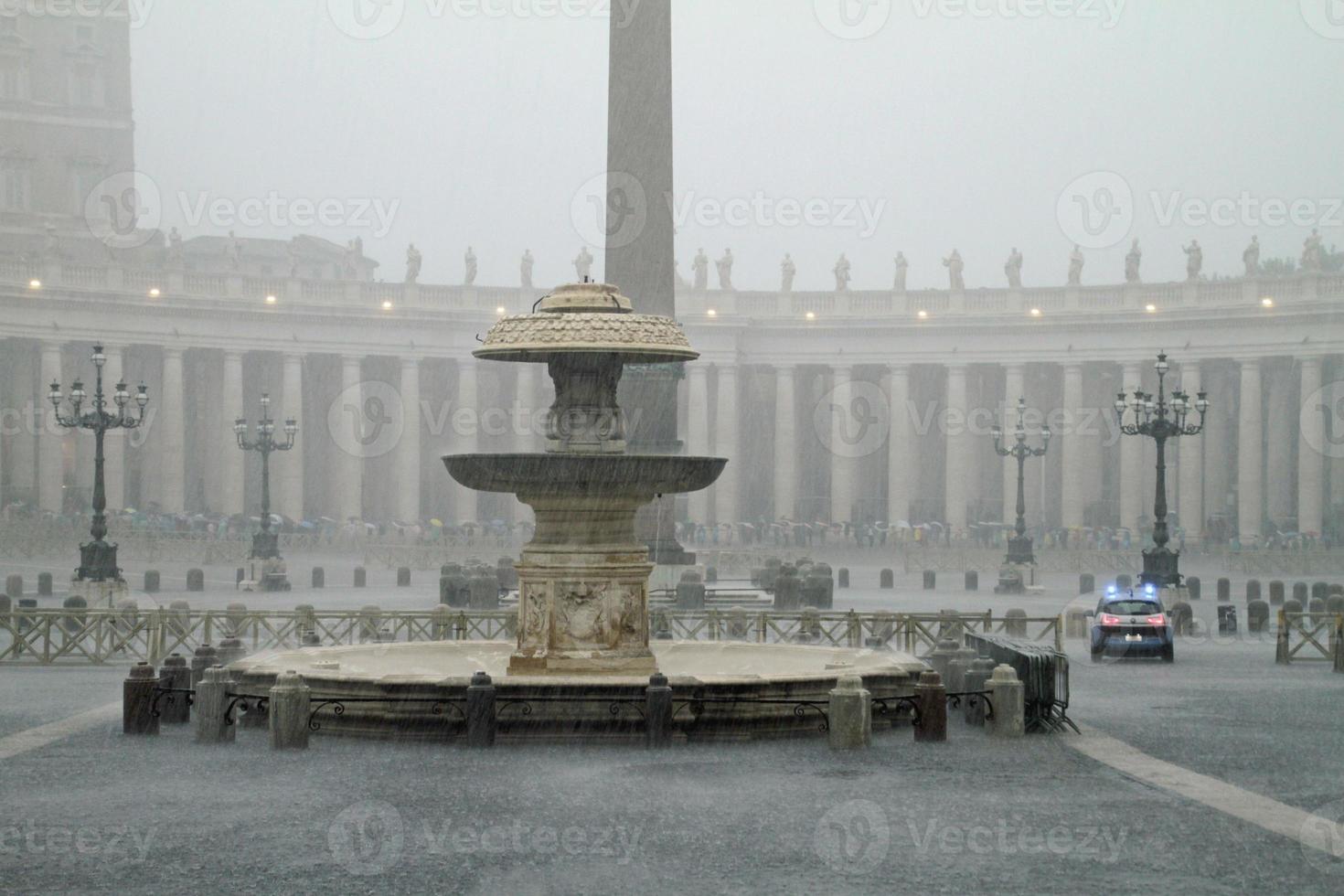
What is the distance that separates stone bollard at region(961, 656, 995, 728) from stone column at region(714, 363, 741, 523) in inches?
2428

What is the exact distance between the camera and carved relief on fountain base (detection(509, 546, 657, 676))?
67.8ft

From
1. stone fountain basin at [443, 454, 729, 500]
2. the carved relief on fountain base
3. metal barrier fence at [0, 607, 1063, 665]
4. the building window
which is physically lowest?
metal barrier fence at [0, 607, 1063, 665]

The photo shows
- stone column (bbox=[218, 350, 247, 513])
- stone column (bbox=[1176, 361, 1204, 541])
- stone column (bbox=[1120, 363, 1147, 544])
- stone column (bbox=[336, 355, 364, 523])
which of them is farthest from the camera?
stone column (bbox=[336, 355, 364, 523])

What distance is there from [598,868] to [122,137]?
363 feet

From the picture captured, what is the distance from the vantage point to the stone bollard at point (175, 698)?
21250 millimetres

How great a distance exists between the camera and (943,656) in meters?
24.6

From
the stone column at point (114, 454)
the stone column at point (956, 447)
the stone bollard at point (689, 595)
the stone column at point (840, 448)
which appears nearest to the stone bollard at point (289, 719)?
the stone bollard at point (689, 595)

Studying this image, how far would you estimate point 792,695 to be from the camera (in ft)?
65.6

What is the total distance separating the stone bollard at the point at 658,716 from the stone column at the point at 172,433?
62.8 meters

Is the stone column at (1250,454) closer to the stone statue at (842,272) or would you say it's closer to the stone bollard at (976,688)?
the stone statue at (842,272)

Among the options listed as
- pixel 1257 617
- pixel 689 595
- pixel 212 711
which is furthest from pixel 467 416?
pixel 212 711

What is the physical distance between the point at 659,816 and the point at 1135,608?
747 inches

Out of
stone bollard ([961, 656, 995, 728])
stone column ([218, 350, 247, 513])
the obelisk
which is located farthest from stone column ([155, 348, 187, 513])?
stone bollard ([961, 656, 995, 728])

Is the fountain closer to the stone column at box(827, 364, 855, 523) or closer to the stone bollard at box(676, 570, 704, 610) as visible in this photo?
the stone bollard at box(676, 570, 704, 610)
